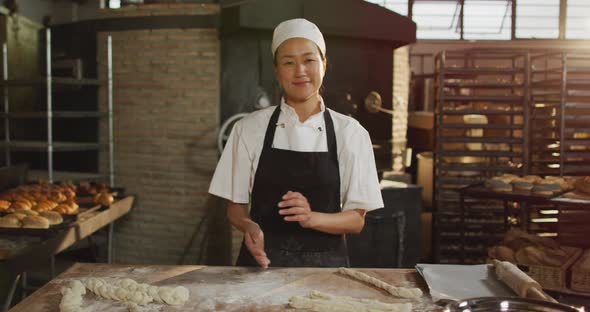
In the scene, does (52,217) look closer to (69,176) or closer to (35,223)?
(35,223)

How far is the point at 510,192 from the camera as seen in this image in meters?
4.80

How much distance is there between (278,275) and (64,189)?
11.3 feet

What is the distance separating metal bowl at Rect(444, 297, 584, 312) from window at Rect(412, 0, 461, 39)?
12.7 m

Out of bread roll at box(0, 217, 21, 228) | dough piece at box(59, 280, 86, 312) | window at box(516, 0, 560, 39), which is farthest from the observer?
window at box(516, 0, 560, 39)

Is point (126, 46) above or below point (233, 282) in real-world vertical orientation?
above

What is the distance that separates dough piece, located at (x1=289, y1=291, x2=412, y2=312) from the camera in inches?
69.3

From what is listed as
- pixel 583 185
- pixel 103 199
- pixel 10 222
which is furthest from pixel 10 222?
pixel 583 185

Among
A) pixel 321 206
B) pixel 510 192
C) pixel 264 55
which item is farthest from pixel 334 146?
pixel 264 55

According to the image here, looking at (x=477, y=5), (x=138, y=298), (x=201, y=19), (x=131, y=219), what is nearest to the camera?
(x=138, y=298)

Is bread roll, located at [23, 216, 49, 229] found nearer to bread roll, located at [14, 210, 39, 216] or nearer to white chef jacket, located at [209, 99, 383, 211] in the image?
bread roll, located at [14, 210, 39, 216]

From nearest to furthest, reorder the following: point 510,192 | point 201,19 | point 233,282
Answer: point 233,282, point 510,192, point 201,19

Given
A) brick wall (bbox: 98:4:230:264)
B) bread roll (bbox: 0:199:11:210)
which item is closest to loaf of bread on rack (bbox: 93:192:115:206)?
bread roll (bbox: 0:199:11:210)

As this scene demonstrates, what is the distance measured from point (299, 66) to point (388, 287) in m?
0.91

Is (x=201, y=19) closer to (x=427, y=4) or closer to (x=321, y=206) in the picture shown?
(x=321, y=206)
